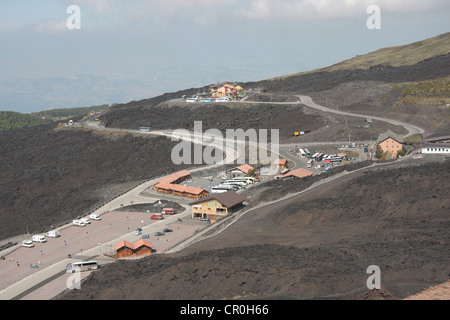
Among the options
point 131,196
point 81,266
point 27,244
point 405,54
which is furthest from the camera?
point 405,54

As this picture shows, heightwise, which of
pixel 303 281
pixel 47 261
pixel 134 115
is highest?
pixel 134 115

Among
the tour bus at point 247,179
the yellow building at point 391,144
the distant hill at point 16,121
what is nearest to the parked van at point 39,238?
the tour bus at point 247,179

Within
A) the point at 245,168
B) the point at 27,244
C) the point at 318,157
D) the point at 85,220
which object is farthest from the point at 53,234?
the point at 318,157

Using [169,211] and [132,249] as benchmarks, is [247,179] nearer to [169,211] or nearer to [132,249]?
[169,211]

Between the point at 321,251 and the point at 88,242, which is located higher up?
the point at 321,251

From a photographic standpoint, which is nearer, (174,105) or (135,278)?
(135,278)

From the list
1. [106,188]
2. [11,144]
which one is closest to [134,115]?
[11,144]

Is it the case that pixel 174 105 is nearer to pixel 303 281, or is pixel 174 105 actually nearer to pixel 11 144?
pixel 11 144
